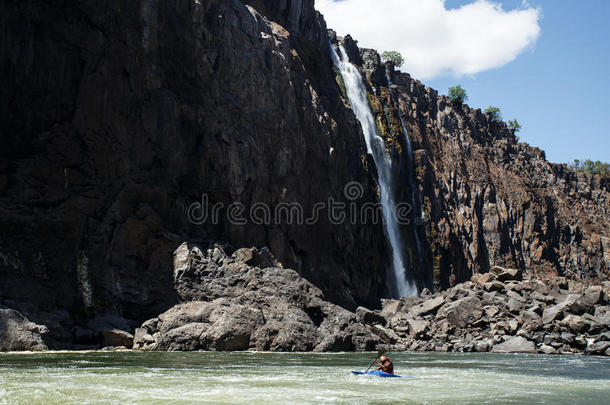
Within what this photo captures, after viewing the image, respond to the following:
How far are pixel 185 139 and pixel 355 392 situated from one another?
23.1 m

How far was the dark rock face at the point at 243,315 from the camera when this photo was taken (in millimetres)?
24812

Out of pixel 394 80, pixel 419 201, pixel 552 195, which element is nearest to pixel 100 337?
pixel 419 201

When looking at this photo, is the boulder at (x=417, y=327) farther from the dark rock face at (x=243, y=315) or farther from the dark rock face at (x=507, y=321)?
the dark rock face at (x=243, y=315)

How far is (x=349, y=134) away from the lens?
5275cm

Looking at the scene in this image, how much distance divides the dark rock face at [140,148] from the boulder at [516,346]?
1441cm

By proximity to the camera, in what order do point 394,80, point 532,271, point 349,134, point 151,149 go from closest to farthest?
1. point 151,149
2. point 349,134
3. point 394,80
4. point 532,271

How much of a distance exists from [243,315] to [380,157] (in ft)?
120

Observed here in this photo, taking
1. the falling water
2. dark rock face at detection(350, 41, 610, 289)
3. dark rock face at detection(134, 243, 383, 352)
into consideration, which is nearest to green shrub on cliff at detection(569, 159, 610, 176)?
dark rock face at detection(350, 41, 610, 289)

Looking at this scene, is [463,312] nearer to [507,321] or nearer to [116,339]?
[507,321]

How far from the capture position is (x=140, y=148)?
3228cm

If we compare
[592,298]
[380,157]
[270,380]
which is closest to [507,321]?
→ [592,298]

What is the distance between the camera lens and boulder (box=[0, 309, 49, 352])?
2169 cm

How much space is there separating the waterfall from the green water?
3214 centimetres

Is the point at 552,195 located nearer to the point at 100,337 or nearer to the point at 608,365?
the point at 608,365
